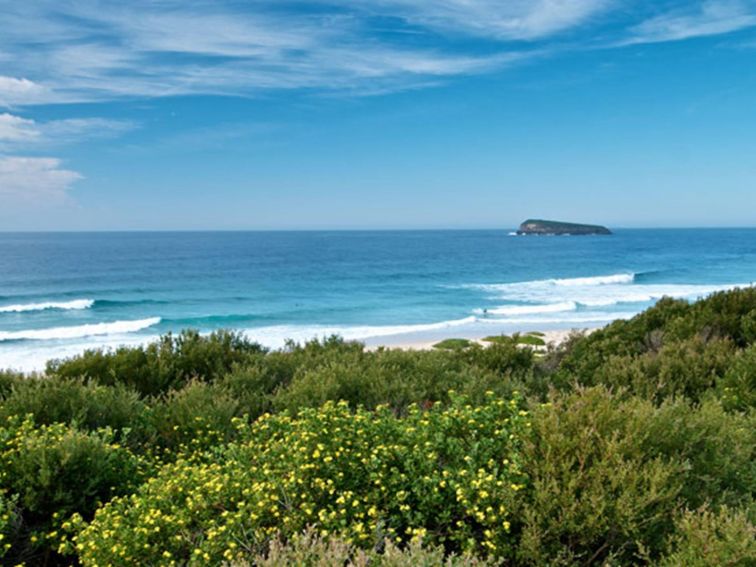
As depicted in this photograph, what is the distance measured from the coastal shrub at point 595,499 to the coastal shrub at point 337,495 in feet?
0.62

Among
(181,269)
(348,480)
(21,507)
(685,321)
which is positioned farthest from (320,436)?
(181,269)

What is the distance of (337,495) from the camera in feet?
15.5

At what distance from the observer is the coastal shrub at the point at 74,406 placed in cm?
697

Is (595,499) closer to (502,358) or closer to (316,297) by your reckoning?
(502,358)

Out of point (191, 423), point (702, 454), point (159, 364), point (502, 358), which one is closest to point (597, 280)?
point (502, 358)

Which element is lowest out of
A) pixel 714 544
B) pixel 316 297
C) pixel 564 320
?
pixel 564 320

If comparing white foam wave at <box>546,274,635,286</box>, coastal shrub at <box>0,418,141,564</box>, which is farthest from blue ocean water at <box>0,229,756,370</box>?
coastal shrub at <box>0,418,141,564</box>

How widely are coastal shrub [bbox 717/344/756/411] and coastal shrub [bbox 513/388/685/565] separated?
3.95 m

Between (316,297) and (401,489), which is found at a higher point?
(401,489)

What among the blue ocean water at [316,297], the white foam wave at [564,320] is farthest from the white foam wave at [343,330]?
the white foam wave at [564,320]

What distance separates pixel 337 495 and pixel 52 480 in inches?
105

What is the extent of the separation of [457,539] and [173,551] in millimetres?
2159

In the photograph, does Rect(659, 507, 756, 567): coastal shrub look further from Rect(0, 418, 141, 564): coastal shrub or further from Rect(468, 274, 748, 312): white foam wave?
Rect(468, 274, 748, 312): white foam wave

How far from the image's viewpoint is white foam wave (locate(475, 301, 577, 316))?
4375cm
